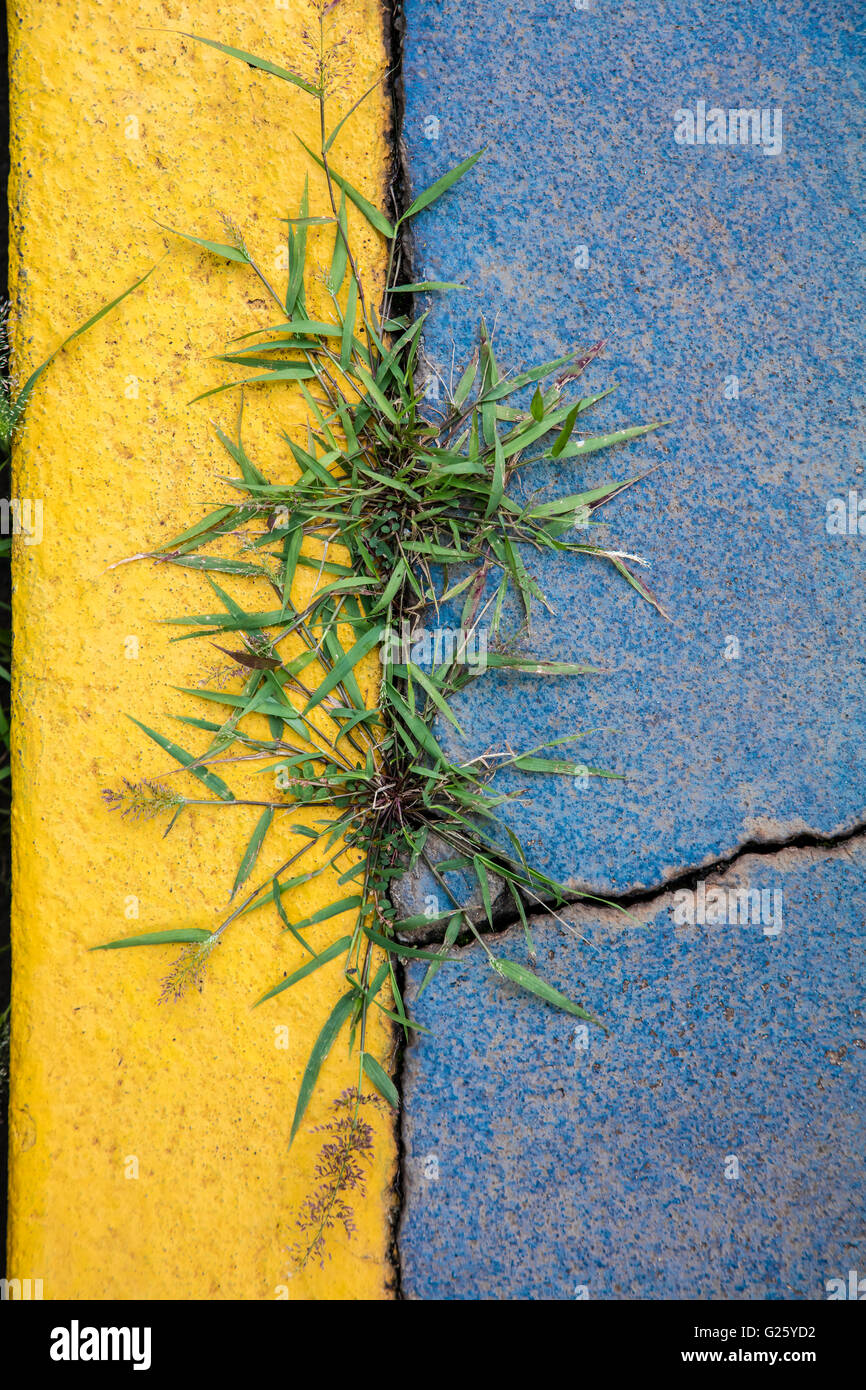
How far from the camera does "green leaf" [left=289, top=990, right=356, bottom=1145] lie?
4.99ft

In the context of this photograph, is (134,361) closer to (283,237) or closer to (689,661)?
(283,237)

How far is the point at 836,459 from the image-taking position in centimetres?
165

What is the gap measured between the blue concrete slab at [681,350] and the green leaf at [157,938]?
612 mm

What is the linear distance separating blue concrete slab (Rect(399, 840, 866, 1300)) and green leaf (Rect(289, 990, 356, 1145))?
0.42 feet

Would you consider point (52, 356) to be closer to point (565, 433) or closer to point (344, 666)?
point (344, 666)

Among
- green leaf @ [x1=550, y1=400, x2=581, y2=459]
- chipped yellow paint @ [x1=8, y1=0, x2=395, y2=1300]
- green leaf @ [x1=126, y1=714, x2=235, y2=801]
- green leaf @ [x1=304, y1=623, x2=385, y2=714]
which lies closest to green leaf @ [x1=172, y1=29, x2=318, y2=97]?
chipped yellow paint @ [x1=8, y1=0, x2=395, y2=1300]

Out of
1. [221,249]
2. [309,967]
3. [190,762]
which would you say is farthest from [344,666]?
[221,249]

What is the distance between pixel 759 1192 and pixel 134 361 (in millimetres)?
1910

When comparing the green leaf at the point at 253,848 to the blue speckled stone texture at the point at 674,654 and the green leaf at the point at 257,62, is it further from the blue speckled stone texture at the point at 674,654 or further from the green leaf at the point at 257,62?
A: the green leaf at the point at 257,62

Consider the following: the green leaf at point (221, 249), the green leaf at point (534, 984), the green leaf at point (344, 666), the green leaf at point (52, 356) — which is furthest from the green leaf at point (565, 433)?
the green leaf at point (534, 984)

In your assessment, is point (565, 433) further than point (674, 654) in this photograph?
No

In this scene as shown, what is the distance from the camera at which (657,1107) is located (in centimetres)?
158

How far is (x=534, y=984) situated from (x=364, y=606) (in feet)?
2.50

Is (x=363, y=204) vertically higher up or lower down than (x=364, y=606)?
higher up
